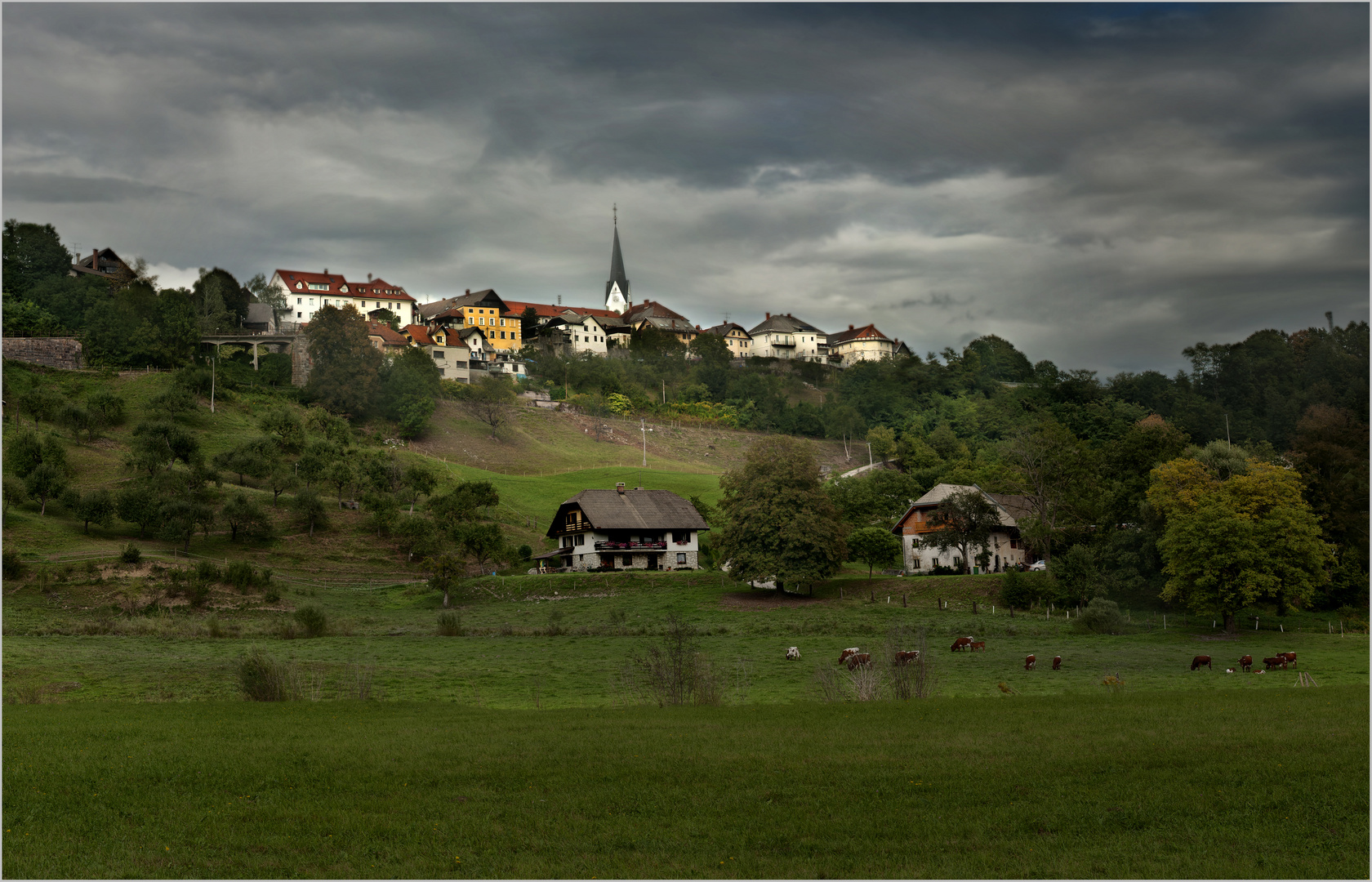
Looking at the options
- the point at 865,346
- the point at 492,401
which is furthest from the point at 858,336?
the point at 492,401

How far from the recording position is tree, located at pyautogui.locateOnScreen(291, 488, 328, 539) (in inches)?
2532

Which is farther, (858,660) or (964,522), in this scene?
(964,522)

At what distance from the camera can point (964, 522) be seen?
195 feet

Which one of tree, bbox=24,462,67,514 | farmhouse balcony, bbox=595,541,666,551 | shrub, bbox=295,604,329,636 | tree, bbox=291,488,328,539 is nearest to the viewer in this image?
shrub, bbox=295,604,329,636

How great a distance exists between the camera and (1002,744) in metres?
15.4

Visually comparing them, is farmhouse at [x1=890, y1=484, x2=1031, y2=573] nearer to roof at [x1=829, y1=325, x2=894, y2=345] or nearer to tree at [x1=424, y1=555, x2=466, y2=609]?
tree at [x1=424, y1=555, x2=466, y2=609]

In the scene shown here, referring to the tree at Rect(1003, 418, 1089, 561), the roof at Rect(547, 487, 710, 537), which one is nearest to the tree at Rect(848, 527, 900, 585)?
the tree at Rect(1003, 418, 1089, 561)

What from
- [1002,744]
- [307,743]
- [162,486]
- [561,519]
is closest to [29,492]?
[162,486]

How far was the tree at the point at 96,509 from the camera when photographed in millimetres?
57000

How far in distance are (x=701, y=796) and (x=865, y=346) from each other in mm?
167563

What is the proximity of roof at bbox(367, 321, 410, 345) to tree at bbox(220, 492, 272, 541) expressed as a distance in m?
60.9

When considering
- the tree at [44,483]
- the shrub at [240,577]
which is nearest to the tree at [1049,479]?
the shrub at [240,577]

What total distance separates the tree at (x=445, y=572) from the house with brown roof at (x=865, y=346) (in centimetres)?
12660

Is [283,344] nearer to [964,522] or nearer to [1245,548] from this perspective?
[964,522]
